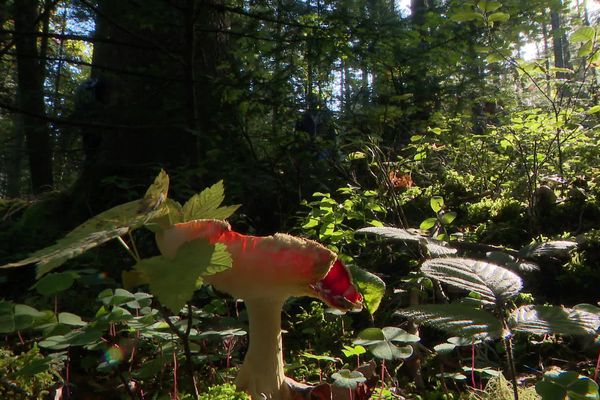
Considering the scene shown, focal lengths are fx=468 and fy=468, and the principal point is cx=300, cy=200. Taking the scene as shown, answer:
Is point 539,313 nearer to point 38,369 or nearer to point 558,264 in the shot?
point 38,369

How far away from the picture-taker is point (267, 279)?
1006mm

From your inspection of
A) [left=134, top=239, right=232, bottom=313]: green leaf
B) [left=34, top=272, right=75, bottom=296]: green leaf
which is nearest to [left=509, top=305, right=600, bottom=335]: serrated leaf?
[left=134, top=239, right=232, bottom=313]: green leaf

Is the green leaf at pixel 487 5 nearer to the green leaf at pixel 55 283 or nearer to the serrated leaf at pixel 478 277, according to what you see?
the serrated leaf at pixel 478 277

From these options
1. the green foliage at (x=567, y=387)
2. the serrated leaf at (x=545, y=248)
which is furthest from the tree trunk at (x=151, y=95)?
the green foliage at (x=567, y=387)

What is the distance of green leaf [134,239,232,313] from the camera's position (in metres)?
0.76

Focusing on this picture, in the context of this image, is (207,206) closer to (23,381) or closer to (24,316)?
(24,316)

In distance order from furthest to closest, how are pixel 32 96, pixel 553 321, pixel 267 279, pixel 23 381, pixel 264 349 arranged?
1. pixel 32 96
2. pixel 23 381
3. pixel 264 349
4. pixel 267 279
5. pixel 553 321

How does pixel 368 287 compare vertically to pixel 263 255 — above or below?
below

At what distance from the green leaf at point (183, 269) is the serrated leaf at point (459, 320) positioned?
1.34 ft

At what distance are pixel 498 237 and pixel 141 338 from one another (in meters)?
2.14

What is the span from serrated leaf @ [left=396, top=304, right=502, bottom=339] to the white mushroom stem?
0.32 metres

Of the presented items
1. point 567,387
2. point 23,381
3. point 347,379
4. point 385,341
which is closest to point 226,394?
point 347,379

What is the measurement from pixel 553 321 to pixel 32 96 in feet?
12.4

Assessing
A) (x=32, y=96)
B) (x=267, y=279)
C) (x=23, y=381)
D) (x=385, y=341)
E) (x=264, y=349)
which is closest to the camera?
(x=267, y=279)
